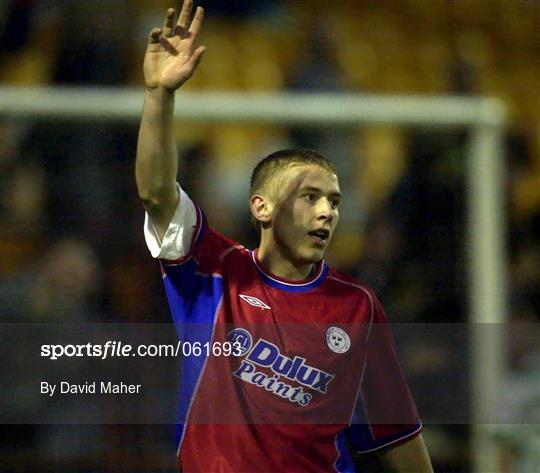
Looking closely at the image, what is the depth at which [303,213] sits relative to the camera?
236 cm

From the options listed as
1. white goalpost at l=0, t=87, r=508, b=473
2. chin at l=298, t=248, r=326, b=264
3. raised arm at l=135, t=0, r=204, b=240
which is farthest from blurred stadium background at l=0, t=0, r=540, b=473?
raised arm at l=135, t=0, r=204, b=240

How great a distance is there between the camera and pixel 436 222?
156 inches

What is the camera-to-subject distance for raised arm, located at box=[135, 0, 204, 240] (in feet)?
7.11

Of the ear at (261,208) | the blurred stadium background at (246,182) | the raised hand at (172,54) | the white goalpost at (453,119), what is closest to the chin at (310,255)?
the ear at (261,208)

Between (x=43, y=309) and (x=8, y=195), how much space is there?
45 cm

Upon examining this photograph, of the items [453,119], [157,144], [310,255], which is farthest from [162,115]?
[453,119]

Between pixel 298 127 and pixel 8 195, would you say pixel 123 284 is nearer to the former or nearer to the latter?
pixel 8 195

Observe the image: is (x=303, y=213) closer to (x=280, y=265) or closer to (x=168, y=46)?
(x=280, y=265)

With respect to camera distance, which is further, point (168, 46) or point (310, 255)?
point (310, 255)

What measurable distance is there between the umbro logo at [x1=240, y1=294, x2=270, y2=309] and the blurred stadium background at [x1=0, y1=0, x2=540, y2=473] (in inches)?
47.2

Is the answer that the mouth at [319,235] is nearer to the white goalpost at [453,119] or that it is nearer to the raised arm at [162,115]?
the raised arm at [162,115]

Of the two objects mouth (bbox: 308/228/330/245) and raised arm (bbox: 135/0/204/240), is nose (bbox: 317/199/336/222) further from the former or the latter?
raised arm (bbox: 135/0/204/240)

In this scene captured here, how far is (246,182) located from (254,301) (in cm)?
A: 166

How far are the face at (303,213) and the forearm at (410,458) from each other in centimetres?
48
